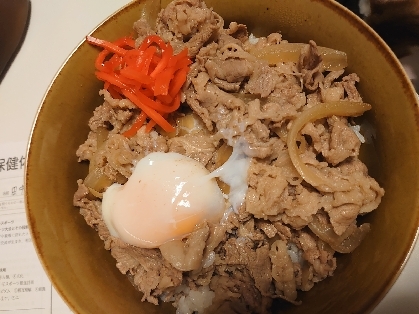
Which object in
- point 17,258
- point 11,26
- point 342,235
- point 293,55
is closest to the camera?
point 342,235

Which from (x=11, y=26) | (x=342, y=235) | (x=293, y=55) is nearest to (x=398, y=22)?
(x=293, y=55)

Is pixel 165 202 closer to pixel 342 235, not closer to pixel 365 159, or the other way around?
pixel 342 235

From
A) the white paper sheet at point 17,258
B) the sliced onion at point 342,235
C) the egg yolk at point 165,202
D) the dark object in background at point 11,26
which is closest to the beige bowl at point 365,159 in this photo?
the sliced onion at point 342,235

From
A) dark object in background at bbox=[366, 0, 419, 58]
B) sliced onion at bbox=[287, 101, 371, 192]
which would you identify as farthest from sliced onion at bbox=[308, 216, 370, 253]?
dark object in background at bbox=[366, 0, 419, 58]

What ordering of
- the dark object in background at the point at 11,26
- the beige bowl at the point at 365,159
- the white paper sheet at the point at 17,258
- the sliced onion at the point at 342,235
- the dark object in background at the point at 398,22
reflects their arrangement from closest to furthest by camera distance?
the beige bowl at the point at 365,159
the sliced onion at the point at 342,235
the dark object in background at the point at 398,22
the white paper sheet at the point at 17,258
the dark object in background at the point at 11,26

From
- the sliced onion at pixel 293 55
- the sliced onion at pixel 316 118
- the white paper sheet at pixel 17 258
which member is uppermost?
the sliced onion at pixel 293 55

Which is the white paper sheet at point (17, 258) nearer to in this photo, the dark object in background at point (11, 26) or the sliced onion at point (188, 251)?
the dark object in background at point (11, 26)

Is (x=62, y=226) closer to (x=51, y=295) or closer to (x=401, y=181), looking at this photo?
(x=51, y=295)
